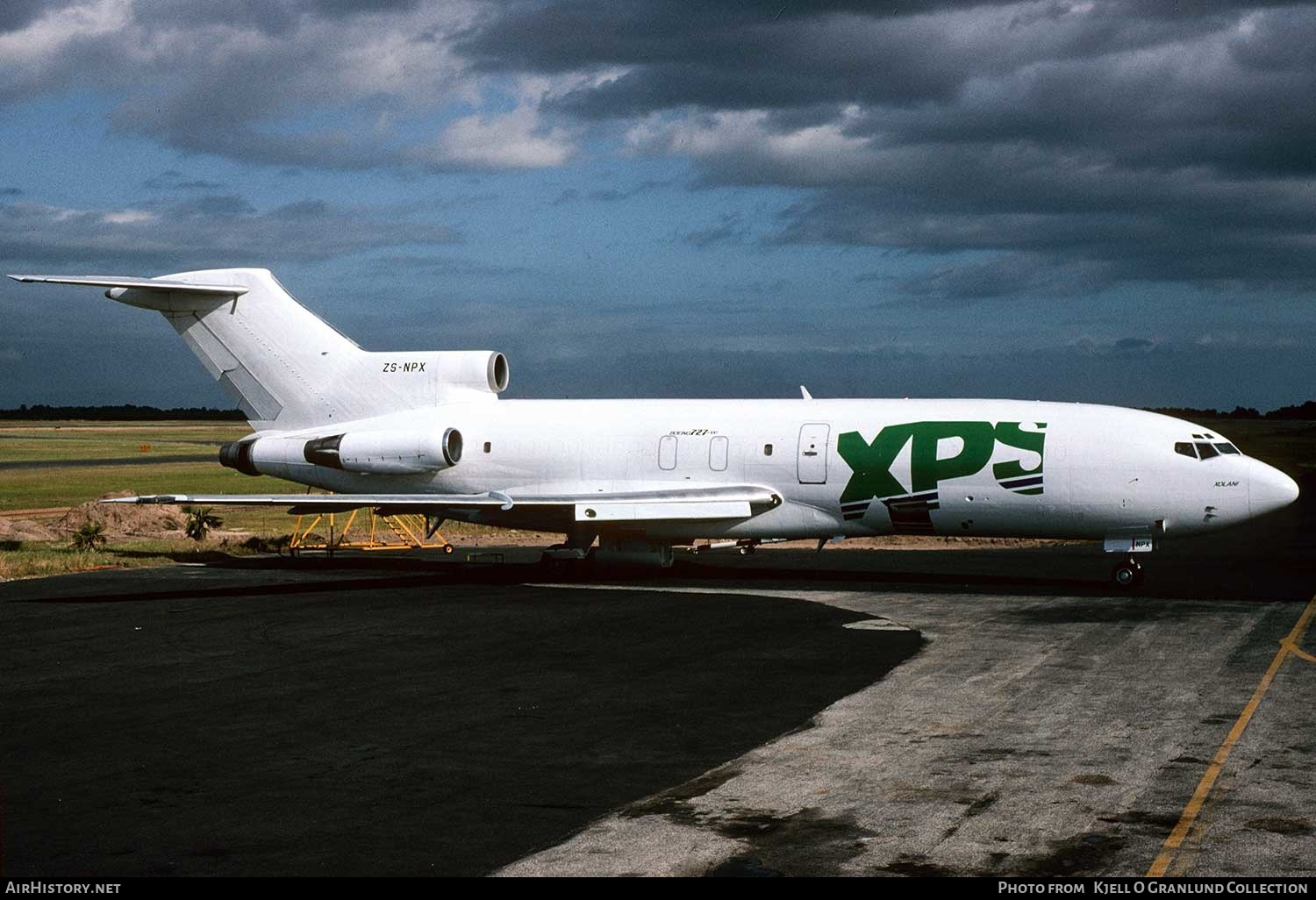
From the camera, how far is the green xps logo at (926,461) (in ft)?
88.8

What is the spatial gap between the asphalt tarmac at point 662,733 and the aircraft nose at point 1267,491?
187 centimetres

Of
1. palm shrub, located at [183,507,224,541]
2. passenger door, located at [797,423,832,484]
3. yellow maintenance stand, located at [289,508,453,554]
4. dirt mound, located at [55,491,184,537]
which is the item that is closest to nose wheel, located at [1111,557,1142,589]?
passenger door, located at [797,423,832,484]

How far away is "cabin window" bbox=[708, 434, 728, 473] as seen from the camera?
29.7m

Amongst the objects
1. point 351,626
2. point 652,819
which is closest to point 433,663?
point 351,626

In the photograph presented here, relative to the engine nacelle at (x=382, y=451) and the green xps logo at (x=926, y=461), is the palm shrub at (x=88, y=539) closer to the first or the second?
the engine nacelle at (x=382, y=451)

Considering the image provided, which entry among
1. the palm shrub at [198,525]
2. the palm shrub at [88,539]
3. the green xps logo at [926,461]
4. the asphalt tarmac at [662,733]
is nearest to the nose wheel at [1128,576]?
the asphalt tarmac at [662,733]

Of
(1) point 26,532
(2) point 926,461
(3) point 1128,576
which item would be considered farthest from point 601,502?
(1) point 26,532

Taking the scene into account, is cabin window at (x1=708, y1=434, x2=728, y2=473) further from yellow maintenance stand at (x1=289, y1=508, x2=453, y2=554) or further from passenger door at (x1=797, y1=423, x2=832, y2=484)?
yellow maintenance stand at (x1=289, y1=508, x2=453, y2=554)

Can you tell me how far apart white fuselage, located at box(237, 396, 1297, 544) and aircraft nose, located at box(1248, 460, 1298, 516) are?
34mm

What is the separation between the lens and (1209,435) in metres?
26.8

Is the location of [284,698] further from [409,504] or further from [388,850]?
[409,504]

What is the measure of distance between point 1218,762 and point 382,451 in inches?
911

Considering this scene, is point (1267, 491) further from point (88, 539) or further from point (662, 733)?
point (88, 539)

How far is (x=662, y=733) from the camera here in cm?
1391
